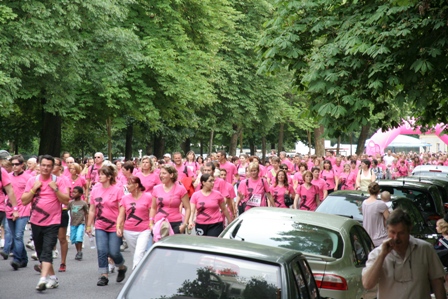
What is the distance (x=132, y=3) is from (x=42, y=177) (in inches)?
806

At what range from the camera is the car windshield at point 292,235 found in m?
8.12

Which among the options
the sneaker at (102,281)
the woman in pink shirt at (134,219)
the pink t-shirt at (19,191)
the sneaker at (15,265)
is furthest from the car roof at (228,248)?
the pink t-shirt at (19,191)

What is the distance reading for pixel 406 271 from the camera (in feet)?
17.8

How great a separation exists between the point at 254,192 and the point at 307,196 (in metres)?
1.56

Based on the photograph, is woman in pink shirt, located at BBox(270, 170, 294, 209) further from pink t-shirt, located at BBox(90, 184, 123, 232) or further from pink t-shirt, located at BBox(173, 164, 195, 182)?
pink t-shirt, located at BBox(90, 184, 123, 232)

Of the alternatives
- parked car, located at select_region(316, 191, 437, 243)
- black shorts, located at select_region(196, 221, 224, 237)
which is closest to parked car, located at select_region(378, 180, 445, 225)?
parked car, located at select_region(316, 191, 437, 243)

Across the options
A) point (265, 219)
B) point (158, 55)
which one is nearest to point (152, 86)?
point (158, 55)

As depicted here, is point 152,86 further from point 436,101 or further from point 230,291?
point 230,291

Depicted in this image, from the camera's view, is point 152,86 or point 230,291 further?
point 152,86

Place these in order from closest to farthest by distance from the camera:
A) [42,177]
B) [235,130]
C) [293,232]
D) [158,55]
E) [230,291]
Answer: [230,291], [293,232], [42,177], [158,55], [235,130]

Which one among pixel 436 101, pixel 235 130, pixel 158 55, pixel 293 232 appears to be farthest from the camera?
pixel 235 130

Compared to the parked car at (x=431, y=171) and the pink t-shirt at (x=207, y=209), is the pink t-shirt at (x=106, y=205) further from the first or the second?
the parked car at (x=431, y=171)

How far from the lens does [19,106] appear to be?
101 ft

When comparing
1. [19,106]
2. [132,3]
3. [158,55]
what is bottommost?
[19,106]
